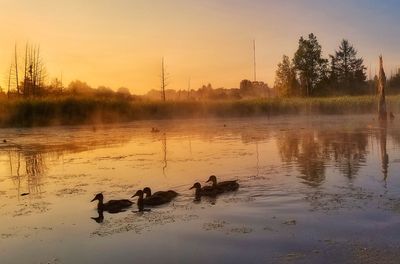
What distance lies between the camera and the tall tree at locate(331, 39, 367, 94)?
75.9m

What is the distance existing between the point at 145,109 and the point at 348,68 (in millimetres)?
40841

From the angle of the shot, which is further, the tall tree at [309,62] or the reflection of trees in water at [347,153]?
the tall tree at [309,62]

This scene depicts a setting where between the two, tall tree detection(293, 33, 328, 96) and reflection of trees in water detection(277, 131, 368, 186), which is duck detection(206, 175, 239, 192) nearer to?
reflection of trees in water detection(277, 131, 368, 186)

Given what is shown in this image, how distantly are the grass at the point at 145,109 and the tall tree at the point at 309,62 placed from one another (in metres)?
17.4

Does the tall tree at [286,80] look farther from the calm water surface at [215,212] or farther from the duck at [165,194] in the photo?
A: the duck at [165,194]

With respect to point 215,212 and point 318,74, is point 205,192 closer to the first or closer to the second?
point 215,212

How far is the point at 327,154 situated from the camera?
16094 millimetres

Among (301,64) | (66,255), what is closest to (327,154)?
(66,255)

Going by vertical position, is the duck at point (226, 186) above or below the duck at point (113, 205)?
above

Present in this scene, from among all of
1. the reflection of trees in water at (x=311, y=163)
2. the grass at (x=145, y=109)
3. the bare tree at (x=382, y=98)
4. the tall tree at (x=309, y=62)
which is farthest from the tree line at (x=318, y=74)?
the reflection of trees in water at (x=311, y=163)

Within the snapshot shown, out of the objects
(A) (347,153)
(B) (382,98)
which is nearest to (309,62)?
(B) (382,98)

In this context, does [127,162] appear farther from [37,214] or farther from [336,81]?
[336,81]

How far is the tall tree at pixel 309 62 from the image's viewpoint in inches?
2798

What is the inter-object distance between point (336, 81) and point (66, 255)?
239ft
